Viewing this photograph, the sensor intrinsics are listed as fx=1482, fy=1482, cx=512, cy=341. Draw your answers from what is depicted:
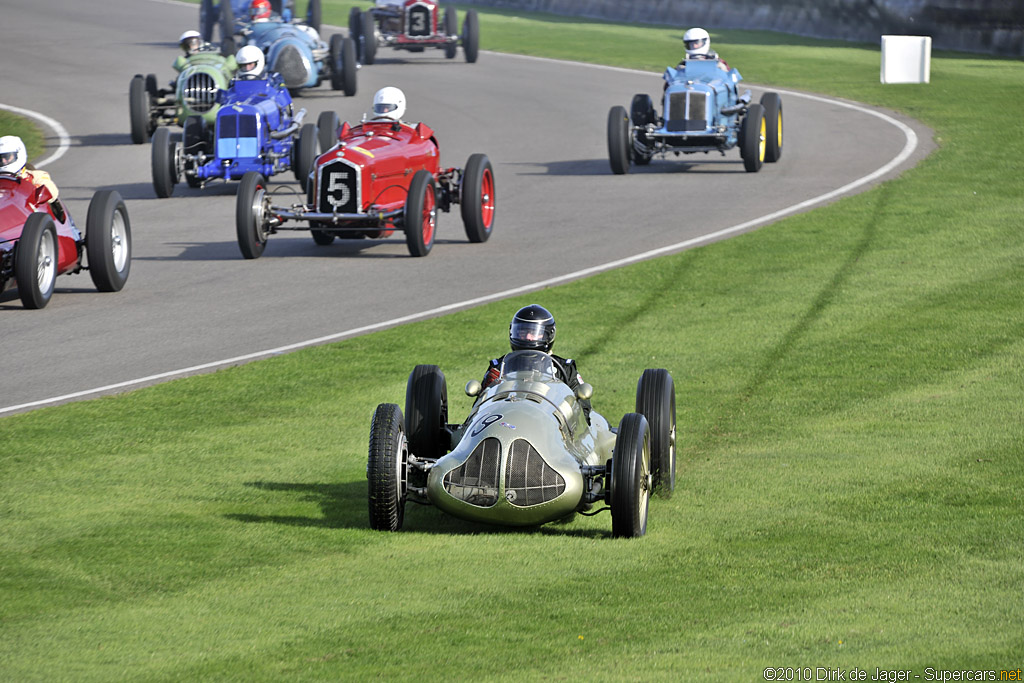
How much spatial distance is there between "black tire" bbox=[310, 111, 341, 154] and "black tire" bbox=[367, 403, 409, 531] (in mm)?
14264

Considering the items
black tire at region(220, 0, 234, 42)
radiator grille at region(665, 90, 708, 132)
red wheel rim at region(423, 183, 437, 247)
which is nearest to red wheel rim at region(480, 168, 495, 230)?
red wheel rim at region(423, 183, 437, 247)

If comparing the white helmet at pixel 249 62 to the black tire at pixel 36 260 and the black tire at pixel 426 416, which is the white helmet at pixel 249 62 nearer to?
the black tire at pixel 36 260

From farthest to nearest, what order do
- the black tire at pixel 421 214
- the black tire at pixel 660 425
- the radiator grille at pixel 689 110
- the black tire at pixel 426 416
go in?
the radiator grille at pixel 689 110 < the black tire at pixel 421 214 < the black tire at pixel 426 416 < the black tire at pixel 660 425

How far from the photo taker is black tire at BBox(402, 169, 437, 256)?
738 inches

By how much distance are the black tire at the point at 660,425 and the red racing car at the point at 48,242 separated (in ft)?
28.8

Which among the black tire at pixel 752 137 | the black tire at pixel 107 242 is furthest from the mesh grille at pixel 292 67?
the black tire at pixel 107 242

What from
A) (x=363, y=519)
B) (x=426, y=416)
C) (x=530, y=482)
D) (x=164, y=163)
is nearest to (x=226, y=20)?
(x=164, y=163)

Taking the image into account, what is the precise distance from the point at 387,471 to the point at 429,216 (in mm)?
10964

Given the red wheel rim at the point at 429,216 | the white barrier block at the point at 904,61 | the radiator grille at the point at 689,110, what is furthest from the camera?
the white barrier block at the point at 904,61

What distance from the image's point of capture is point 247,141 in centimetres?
2361

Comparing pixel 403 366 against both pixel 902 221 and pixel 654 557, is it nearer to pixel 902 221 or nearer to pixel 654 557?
pixel 654 557

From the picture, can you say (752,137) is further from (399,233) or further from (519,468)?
(519,468)

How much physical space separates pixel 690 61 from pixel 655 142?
149 cm

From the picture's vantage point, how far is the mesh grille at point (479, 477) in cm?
877
